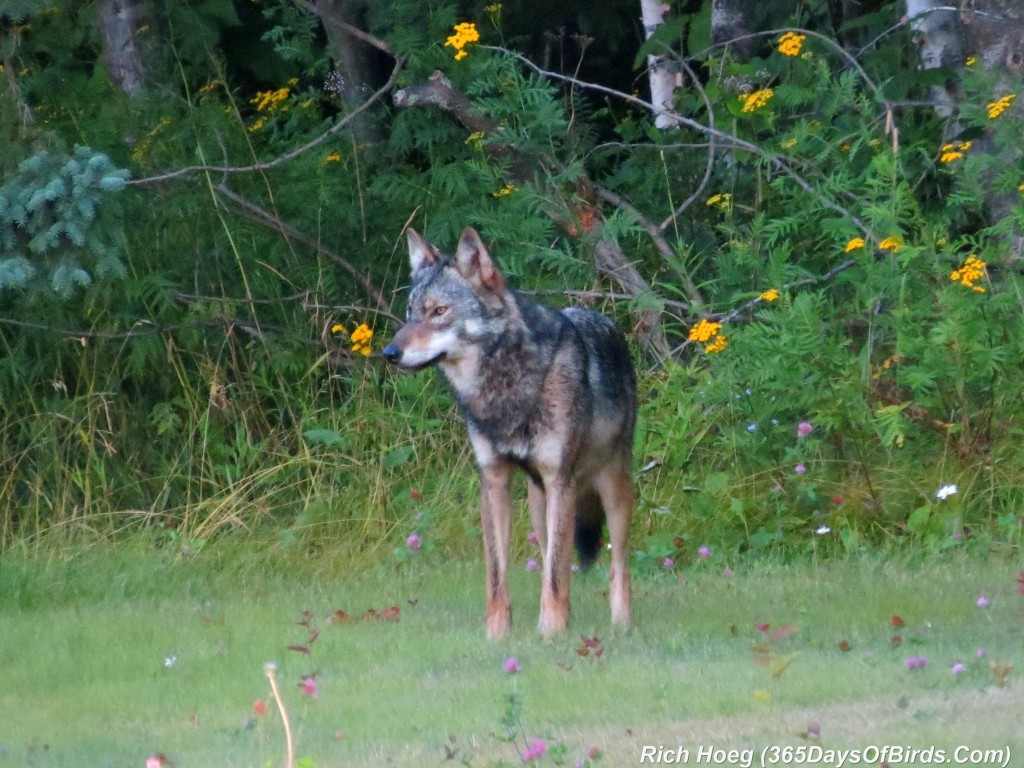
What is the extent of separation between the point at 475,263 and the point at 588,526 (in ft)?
4.78

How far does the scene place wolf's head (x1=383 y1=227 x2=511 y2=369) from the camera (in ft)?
21.1

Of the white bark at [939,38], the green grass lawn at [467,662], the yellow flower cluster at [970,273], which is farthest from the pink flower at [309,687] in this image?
the white bark at [939,38]

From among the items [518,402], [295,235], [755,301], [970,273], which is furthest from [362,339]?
[970,273]

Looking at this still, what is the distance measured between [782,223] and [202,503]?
3.97 metres

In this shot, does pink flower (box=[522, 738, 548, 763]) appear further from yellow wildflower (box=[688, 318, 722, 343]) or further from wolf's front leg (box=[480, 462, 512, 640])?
yellow wildflower (box=[688, 318, 722, 343])

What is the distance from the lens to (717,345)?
819cm

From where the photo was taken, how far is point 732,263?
29.9ft

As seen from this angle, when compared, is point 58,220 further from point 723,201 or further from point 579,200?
point 723,201

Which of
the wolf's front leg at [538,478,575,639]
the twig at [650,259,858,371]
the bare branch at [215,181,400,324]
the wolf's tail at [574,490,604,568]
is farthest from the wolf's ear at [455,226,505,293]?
the bare branch at [215,181,400,324]

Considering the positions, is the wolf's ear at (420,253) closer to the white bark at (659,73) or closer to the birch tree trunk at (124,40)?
the white bark at (659,73)

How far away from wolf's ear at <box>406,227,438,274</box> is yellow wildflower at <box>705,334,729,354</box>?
2.06 metres

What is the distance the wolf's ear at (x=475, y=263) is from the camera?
6.50 meters

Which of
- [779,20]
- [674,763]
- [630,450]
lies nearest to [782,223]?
[630,450]

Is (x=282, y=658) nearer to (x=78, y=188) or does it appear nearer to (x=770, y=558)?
(x=78, y=188)
